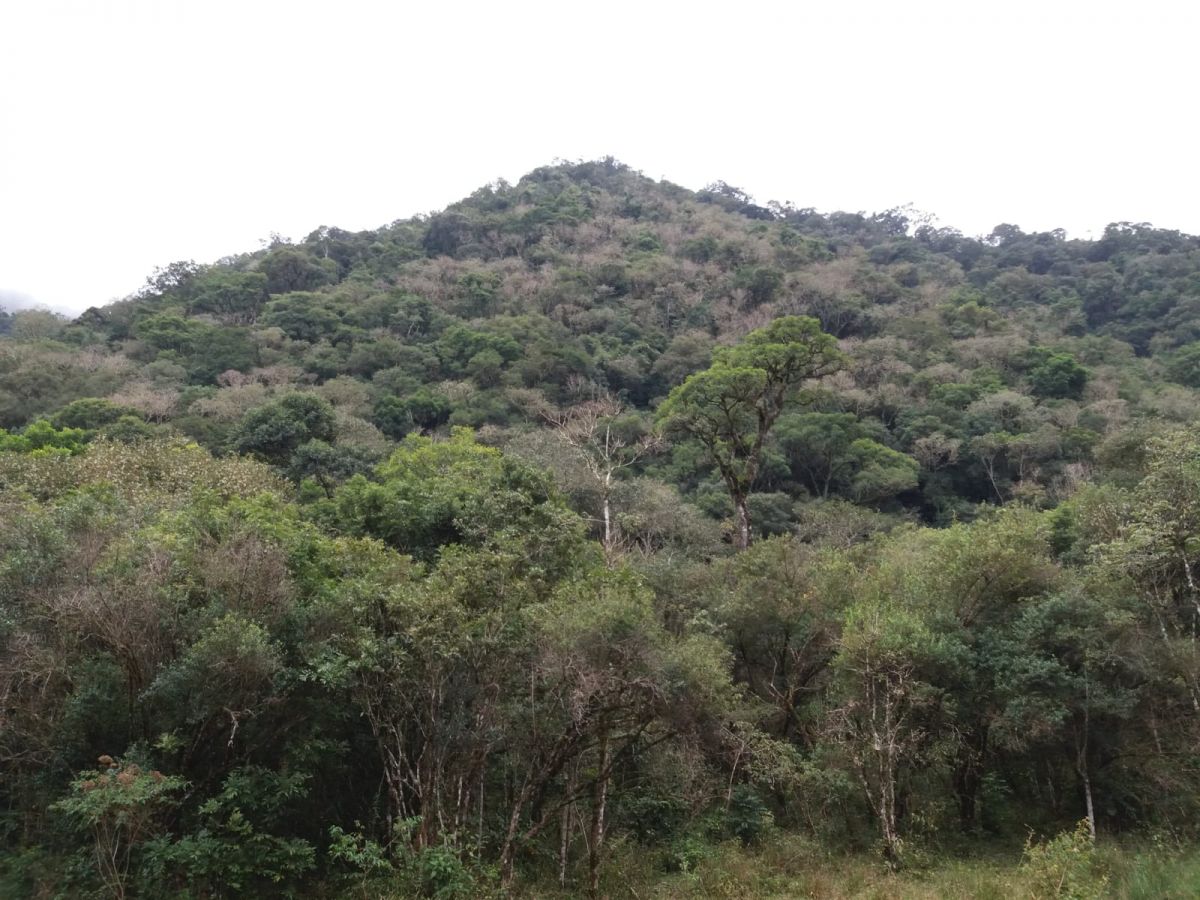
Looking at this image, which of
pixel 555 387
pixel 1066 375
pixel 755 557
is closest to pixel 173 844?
pixel 755 557

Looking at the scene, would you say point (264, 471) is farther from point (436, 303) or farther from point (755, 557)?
point (436, 303)

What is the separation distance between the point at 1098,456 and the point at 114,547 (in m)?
25.3

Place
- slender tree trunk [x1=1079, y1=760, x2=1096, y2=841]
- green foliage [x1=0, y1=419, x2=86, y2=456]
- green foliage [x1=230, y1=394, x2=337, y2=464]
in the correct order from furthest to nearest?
green foliage [x1=230, y1=394, x2=337, y2=464]
green foliage [x1=0, y1=419, x2=86, y2=456]
slender tree trunk [x1=1079, y1=760, x2=1096, y2=841]

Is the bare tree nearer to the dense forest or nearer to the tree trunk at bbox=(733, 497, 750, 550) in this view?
the dense forest

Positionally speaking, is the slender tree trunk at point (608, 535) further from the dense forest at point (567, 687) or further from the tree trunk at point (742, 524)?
the tree trunk at point (742, 524)

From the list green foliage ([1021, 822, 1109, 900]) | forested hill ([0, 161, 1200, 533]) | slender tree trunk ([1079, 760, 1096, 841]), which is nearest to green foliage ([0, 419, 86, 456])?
forested hill ([0, 161, 1200, 533])

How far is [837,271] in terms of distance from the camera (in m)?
55.2

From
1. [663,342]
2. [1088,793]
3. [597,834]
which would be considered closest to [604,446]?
[597,834]

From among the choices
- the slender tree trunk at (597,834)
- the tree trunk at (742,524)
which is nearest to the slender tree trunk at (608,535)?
the tree trunk at (742,524)

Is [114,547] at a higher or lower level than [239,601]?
higher

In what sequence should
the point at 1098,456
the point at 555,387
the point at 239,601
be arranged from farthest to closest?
the point at 555,387, the point at 1098,456, the point at 239,601

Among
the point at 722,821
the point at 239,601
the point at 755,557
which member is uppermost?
the point at 239,601

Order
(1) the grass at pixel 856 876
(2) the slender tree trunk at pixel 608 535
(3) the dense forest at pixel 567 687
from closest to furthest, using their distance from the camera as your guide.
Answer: (1) the grass at pixel 856 876
(3) the dense forest at pixel 567 687
(2) the slender tree trunk at pixel 608 535

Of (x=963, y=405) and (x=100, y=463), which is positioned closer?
(x=100, y=463)
